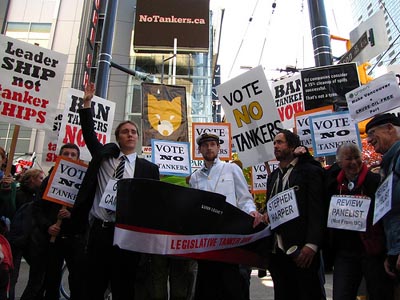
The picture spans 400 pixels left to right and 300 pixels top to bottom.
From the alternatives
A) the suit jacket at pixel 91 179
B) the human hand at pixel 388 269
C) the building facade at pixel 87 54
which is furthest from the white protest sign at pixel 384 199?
the building facade at pixel 87 54

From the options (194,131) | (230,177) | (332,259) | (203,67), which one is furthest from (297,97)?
(203,67)

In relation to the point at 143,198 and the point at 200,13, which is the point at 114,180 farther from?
the point at 200,13

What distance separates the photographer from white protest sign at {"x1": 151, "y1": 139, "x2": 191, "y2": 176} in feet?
21.5

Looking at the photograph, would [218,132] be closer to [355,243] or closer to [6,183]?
[6,183]

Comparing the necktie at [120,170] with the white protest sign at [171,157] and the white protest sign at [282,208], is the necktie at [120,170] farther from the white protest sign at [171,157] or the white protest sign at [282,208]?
the white protest sign at [171,157]

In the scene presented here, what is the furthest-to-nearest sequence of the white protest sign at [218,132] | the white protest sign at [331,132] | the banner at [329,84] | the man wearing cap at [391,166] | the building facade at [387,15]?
the building facade at [387,15] < the white protest sign at [218,132] < the banner at [329,84] < the white protest sign at [331,132] < the man wearing cap at [391,166]

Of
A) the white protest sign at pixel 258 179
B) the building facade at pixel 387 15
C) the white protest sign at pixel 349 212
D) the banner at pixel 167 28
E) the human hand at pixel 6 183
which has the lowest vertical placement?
the white protest sign at pixel 349 212

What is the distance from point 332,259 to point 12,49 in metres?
5.16

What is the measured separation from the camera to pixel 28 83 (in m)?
5.36

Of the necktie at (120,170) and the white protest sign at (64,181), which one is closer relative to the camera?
the necktie at (120,170)

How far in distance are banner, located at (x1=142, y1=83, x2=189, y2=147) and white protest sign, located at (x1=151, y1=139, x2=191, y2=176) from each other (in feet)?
1.74

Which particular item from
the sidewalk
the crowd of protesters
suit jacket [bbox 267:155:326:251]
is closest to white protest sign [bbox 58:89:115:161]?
the crowd of protesters

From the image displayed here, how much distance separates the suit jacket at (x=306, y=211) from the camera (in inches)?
122

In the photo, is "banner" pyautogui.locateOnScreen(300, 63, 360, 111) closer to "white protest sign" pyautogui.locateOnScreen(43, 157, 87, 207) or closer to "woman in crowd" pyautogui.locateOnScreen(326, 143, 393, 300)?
"woman in crowd" pyautogui.locateOnScreen(326, 143, 393, 300)
